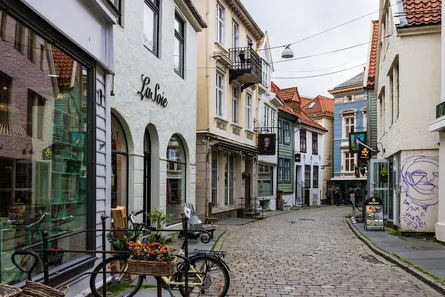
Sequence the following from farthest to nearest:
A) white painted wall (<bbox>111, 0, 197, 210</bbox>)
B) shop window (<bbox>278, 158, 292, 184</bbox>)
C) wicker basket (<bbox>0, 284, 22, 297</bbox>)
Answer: shop window (<bbox>278, 158, 292, 184</bbox>)
white painted wall (<bbox>111, 0, 197, 210</bbox>)
wicker basket (<bbox>0, 284, 22, 297</bbox>)

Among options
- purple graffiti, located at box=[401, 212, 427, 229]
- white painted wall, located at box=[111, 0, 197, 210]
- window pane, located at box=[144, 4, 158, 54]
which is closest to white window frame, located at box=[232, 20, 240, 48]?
white painted wall, located at box=[111, 0, 197, 210]

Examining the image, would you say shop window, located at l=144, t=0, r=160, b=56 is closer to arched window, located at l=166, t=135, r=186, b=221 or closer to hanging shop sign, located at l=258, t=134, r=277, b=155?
arched window, located at l=166, t=135, r=186, b=221

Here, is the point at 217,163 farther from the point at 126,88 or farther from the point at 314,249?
the point at 126,88

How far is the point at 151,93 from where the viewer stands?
12.4m

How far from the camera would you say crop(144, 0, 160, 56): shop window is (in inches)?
488

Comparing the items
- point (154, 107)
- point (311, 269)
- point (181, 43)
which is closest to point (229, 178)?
point (181, 43)

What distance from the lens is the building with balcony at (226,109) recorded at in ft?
63.9

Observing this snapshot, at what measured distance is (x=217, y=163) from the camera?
71.7 ft

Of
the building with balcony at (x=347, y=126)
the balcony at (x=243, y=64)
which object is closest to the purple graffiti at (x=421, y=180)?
the balcony at (x=243, y=64)

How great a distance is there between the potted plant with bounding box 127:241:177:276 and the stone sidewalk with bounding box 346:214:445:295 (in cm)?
471

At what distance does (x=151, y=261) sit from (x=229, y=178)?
18.7 m

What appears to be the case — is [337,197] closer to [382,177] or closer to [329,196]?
[329,196]

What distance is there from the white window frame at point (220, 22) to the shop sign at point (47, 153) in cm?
1535

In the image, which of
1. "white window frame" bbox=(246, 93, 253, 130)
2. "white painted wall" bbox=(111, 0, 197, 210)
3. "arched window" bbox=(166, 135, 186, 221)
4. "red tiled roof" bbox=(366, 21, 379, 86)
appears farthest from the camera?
"white window frame" bbox=(246, 93, 253, 130)
